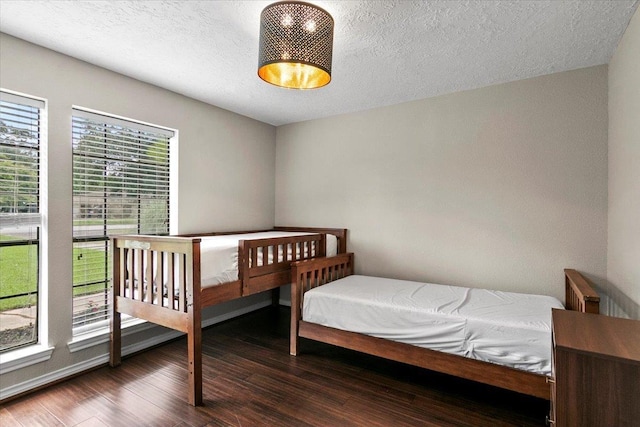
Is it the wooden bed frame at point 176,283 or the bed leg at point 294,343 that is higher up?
the wooden bed frame at point 176,283

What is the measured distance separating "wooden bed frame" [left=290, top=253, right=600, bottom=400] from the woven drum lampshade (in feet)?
5.31

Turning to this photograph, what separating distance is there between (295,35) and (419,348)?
198 centimetres

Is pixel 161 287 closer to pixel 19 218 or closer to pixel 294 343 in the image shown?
pixel 19 218

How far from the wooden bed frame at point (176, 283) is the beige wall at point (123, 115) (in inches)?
11.8

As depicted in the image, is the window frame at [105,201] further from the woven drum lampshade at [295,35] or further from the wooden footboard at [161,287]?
the woven drum lampshade at [295,35]

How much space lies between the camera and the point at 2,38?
193cm

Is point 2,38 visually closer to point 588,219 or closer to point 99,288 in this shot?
point 99,288

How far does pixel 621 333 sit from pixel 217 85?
2931mm

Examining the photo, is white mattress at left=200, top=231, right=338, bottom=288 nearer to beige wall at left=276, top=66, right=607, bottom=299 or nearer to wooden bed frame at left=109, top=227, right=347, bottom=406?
wooden bed frame at left=109, top=227, right=347, bottom=406

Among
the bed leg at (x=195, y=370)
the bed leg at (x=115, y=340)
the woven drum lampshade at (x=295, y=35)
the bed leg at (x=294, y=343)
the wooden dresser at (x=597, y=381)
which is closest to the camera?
the wooden dresser at (x=597, y=381)

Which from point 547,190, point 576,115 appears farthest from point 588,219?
point 576,115

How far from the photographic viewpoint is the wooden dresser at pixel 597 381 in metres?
0.91

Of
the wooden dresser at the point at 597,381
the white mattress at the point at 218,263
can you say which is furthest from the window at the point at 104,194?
the wooden dresser at the point at 597,381

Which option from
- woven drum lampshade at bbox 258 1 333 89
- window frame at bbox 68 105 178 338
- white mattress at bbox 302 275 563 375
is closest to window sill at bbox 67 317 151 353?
window frame at bbox 68 105 178 338
